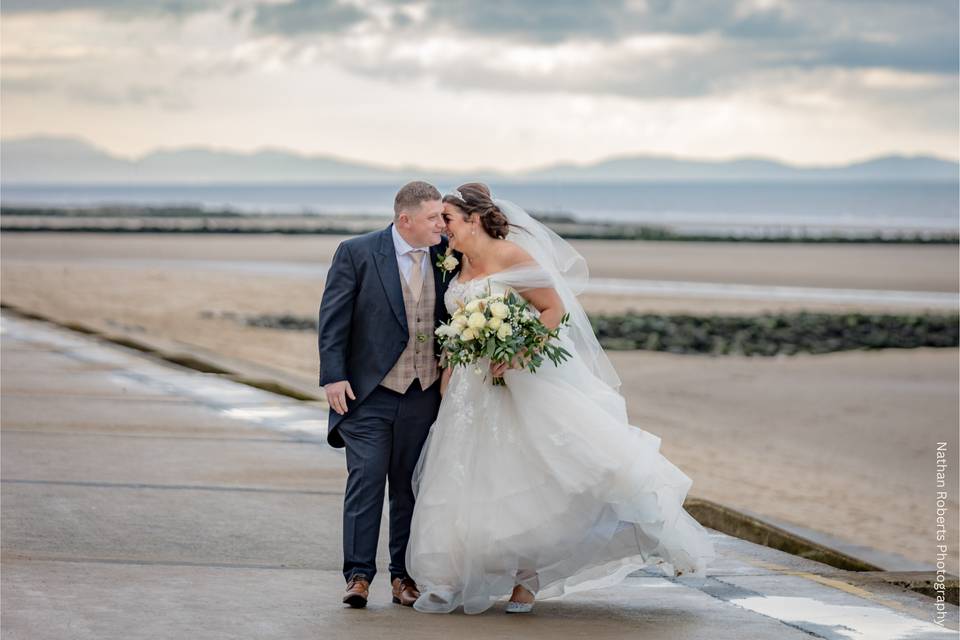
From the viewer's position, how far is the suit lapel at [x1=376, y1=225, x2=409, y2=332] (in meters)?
6.02

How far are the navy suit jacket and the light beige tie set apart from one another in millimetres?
80

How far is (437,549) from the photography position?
5883mm

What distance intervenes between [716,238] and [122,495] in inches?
2042

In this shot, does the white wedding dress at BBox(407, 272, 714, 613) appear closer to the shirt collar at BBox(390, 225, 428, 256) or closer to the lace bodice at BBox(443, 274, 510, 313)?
the lace bodice at BBox(443, 274, 510, 313)

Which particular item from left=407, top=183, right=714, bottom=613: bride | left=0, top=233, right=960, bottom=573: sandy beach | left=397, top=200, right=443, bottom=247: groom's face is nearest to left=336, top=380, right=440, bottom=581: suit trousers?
left=407, top=183, right=714, bottom=613: bride

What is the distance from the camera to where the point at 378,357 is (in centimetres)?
601

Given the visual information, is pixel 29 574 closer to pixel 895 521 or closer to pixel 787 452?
pixel 895 521

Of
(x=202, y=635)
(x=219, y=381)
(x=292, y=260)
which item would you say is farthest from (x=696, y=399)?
(x=292, y=260)

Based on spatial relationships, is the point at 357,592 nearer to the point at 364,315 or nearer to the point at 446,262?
the point at 364,315

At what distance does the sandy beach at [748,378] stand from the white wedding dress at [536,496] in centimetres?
449

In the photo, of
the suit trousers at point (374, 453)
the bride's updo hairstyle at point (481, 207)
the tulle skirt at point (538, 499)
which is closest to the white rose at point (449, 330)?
the tulle skirt at point (538, 499)

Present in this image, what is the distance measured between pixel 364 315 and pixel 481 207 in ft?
2.38

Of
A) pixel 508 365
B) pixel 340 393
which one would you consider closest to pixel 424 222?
pixel 508 365

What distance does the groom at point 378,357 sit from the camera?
5988mm
